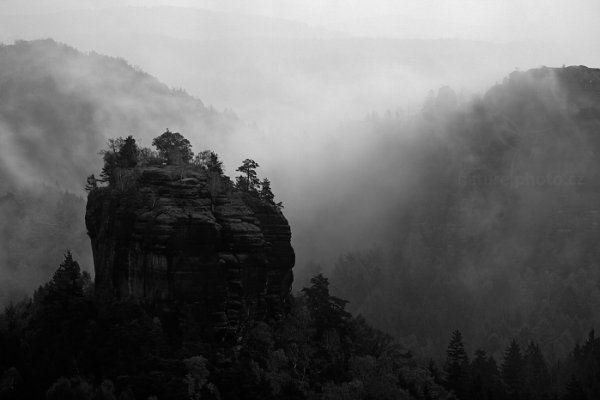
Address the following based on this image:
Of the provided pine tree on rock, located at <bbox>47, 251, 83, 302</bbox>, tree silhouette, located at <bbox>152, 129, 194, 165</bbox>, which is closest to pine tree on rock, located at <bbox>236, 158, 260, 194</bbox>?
tree silhouette, located at <bbox>152, 129, 194, 165</bbox>

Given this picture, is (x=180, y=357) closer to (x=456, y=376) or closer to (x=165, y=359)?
(x=165, y=359)

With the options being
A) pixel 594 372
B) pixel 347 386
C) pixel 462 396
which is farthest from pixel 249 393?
pixel 594 372

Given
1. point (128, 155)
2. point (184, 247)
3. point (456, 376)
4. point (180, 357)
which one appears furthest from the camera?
point (456, 376)

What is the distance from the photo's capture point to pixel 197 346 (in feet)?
335

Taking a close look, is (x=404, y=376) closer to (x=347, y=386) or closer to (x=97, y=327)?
(x=347, y=386)

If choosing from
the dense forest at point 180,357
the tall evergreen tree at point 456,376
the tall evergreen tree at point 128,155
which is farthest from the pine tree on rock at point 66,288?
the tall evergreen tree at point 456,376

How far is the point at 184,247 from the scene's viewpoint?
107 metres

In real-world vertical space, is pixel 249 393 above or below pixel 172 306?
below

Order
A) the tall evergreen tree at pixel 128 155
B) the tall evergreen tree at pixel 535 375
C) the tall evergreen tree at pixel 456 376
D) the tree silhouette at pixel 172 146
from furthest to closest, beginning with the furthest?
the tall evergreen tree at pixel 535 375 < the tall evergreen tree at pixel 456 376 < the tree silhouette at pixel 172 146 < the tall evergreen tree at pixel 128 155

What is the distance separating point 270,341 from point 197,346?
1296 centimetres

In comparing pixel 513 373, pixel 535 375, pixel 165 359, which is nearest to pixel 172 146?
pixel 165 359

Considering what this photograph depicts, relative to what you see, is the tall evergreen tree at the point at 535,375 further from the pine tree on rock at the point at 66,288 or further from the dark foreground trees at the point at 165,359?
the pine tree on rock at the point at 66,288

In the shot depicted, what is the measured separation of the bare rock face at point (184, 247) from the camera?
106812 mm

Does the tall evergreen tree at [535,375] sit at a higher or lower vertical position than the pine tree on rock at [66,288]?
lower
